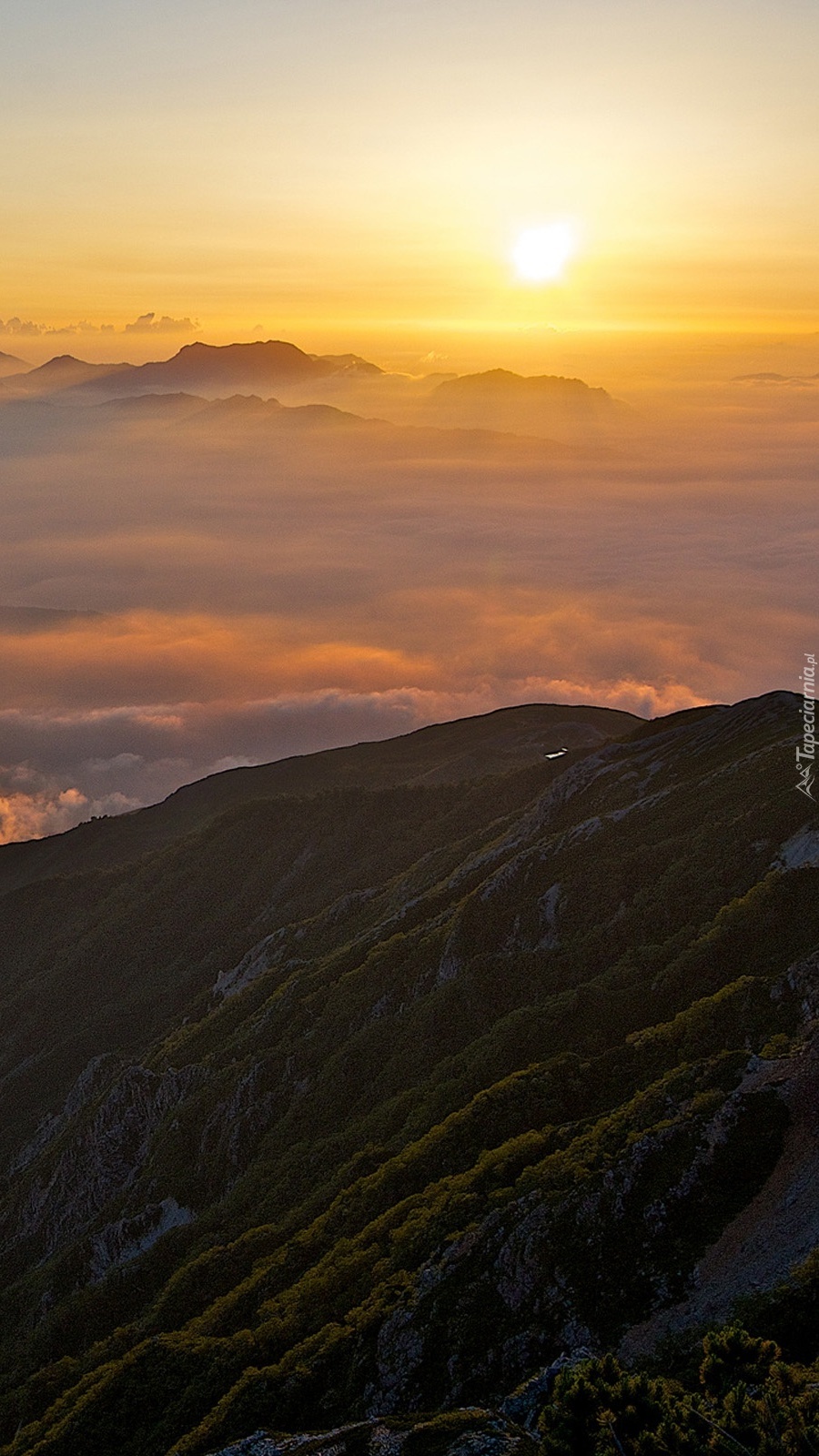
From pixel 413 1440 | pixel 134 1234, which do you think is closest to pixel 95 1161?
pixel 134 1234

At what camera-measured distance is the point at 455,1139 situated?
231ft

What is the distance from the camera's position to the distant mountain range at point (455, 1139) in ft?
171

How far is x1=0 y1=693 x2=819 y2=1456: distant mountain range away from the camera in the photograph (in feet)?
171

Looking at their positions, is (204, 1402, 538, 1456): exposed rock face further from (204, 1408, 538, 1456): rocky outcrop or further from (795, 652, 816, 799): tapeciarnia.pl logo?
(795, 652, 816, 799): tapeciarnia.pl logo

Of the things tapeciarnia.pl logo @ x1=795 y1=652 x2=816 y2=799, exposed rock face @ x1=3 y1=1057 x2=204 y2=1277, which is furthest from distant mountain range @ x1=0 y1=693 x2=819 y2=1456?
tapeciarnia.pl logo @ x1=795 y1=652 x2=816 y2=799

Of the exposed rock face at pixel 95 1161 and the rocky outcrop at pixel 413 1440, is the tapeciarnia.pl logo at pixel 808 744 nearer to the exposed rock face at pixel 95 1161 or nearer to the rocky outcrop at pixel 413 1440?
the rocky outcrop at pixel 413 1440

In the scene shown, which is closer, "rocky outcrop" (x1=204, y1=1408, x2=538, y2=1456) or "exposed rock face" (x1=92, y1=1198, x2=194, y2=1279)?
"rocky outcrop" (x1=204, y1=1408, x2=538, y2=1456)

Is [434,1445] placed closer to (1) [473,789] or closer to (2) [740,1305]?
(2) [740,1305]

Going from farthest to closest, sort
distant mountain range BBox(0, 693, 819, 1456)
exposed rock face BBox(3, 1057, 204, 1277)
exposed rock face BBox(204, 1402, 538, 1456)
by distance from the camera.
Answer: exposed rock face BBox(3, 1057, 204, 1277)
distant mountain range BBox(0, 693, 819, 1456)
exposed rock face BBox(204, 1402, 538, 1456)

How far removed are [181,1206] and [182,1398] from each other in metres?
31.5

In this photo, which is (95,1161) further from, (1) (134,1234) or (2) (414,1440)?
(2) (414,1440)

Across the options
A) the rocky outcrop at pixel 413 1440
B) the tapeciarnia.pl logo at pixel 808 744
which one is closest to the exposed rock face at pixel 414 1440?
the rocky outcrop at pixel 413 1440

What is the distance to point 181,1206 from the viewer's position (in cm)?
9369

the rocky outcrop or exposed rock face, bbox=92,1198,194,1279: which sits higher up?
the rocky outcrop
